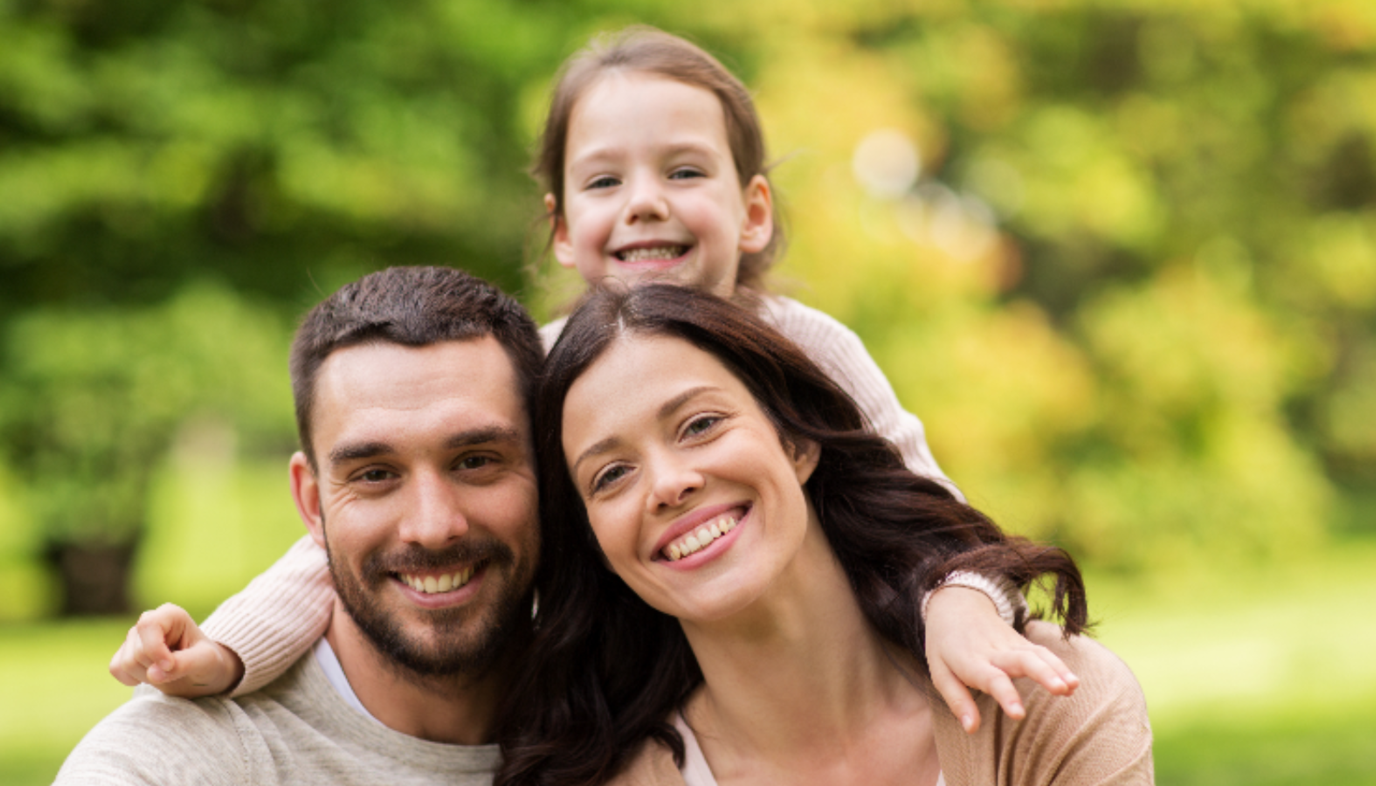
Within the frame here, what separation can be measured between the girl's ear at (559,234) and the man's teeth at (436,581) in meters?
1.42

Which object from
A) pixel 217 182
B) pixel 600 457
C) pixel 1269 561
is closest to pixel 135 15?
pixel 217 182

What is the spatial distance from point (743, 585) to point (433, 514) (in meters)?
0.74

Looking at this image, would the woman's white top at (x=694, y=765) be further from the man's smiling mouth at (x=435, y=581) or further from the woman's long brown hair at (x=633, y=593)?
the man's smiling mouth at (x=435, y=581)

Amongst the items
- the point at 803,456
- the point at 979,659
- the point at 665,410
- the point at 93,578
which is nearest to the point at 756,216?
the point at 803,456

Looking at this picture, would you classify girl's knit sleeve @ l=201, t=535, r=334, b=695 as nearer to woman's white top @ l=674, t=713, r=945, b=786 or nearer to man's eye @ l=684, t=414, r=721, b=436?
woman's white top @ l=674, t=713, r=945, b=786

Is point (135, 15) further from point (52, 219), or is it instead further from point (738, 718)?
point (738, 718)

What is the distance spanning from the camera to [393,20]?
39.1ft

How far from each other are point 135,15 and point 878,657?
11116 millimetres

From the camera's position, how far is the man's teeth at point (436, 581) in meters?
3.10

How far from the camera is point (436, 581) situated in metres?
3.11

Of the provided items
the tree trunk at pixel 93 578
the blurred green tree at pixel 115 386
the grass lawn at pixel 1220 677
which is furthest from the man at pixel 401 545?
the tree trunk at pixel 93 578

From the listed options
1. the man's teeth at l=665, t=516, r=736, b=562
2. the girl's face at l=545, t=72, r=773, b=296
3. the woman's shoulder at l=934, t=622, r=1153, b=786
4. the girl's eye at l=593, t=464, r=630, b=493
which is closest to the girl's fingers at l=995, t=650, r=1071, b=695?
the woman's shoulder at l=934, t=622, r=1153, b=786

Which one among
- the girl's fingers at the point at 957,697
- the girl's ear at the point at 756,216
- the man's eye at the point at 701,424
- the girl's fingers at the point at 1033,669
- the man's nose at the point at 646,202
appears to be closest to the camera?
the girl's fingers at the point at 1033,669

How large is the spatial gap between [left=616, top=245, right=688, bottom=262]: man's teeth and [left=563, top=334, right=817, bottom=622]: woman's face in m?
1.08
